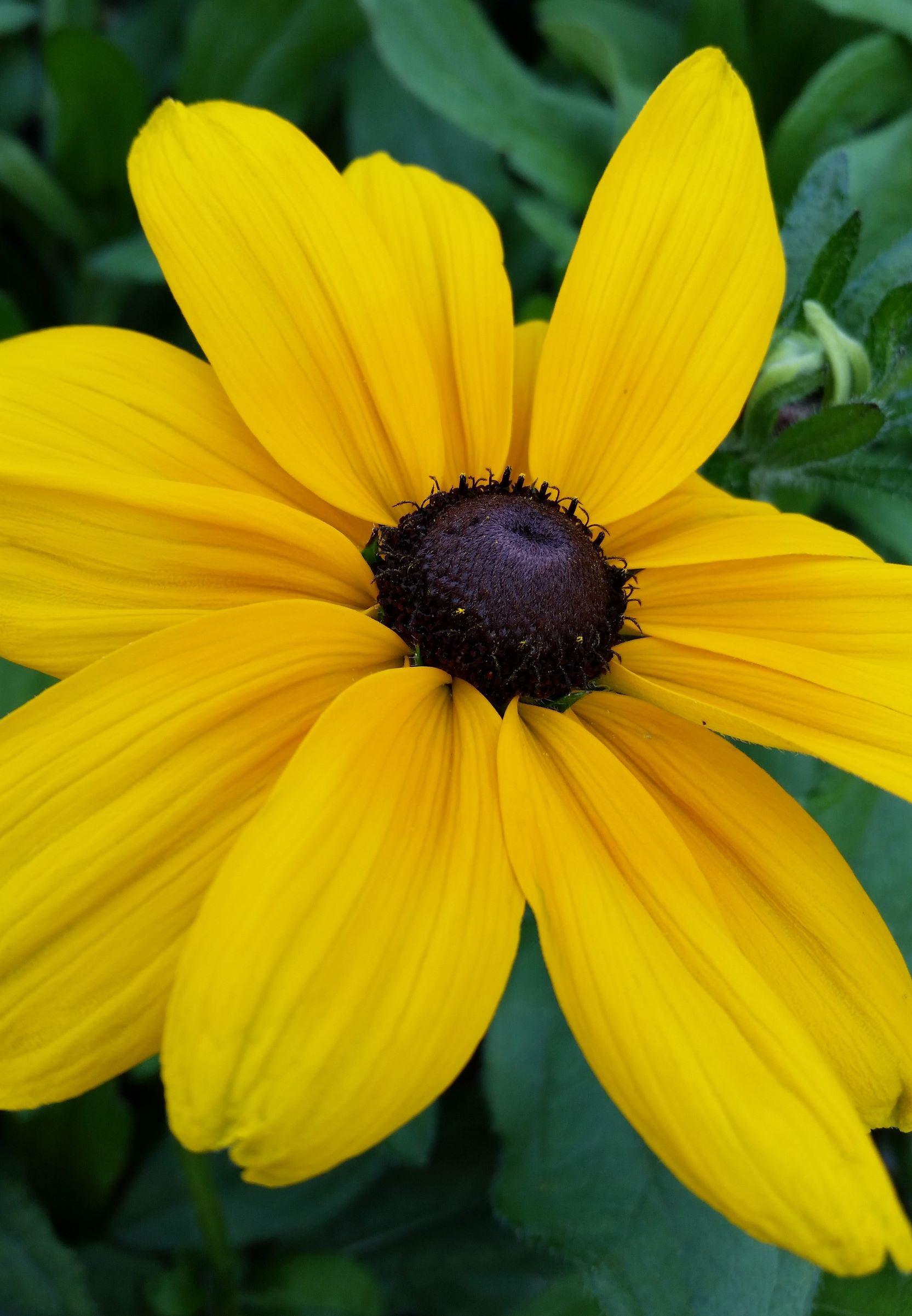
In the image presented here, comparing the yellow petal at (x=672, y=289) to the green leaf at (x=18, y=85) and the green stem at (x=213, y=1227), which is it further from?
the green leaf at (x=18, y=85)

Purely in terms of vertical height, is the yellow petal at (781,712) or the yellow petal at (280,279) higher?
the yellow petal at (280,279)

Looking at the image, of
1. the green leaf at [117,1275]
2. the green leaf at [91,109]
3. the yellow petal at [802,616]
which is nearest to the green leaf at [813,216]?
the yellow petal at [802,616]

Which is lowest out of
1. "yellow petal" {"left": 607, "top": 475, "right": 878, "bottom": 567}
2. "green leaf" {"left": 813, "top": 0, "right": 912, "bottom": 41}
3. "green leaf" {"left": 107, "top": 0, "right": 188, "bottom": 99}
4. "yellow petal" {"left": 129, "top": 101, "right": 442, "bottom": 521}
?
"yellow petal" {"left": 607, "top": 475, "right": 878, "bottom": 567}

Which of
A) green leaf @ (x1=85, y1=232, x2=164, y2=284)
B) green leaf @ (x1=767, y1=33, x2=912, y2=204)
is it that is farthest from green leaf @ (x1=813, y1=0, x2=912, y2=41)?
green leaf @ (x1=85, y1=232, x2=164, y2=284)

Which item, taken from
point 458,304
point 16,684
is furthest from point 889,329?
point 16,684

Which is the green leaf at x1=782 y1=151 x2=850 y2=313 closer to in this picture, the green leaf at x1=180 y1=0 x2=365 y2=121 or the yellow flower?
the yellow flower
